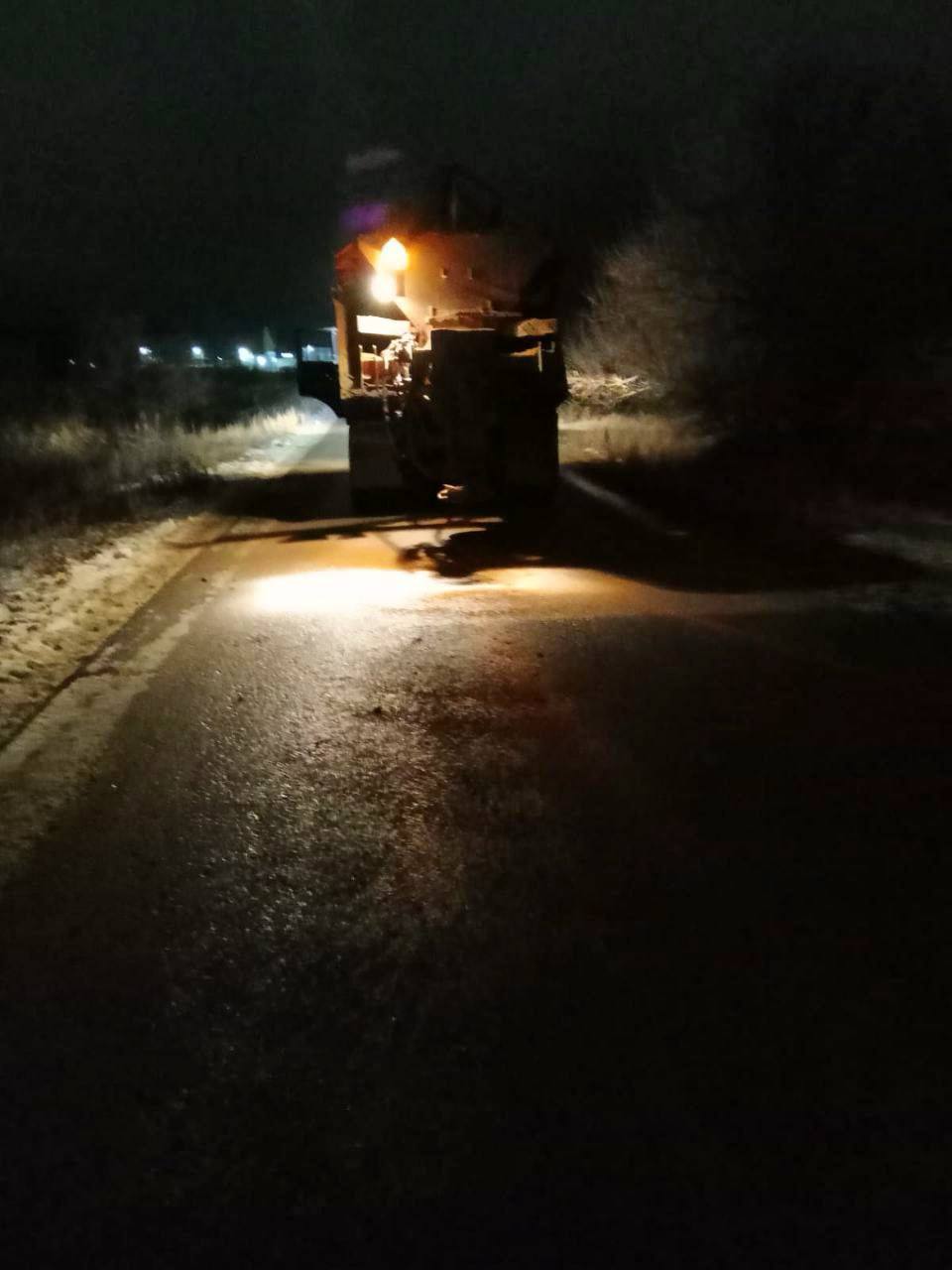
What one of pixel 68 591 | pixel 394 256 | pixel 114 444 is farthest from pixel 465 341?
pixel 114 444

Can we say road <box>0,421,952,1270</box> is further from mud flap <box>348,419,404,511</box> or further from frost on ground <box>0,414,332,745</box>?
mud flap <box>348,419,404,511</box>

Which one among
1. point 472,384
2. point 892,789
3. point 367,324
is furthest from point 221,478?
point 892,789

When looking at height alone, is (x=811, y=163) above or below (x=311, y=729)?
above

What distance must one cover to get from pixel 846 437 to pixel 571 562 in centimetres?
1016

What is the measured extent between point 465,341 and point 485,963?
1204cm

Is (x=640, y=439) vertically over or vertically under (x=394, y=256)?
under

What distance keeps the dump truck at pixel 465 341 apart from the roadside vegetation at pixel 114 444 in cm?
474

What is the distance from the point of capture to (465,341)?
15.6 meters

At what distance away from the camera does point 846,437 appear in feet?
70.6

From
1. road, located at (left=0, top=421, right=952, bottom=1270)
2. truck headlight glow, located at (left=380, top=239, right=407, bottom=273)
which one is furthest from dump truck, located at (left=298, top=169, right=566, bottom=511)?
road, located at (left=0, top=421, right=952, bottom=1270)

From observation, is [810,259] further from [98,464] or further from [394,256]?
[98,464]

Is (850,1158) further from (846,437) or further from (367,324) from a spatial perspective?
(846,437)

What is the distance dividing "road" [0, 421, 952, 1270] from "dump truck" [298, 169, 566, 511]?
290 inches

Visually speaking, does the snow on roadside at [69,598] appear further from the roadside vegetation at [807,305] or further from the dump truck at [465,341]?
the roadside vegetation at [807,305]
